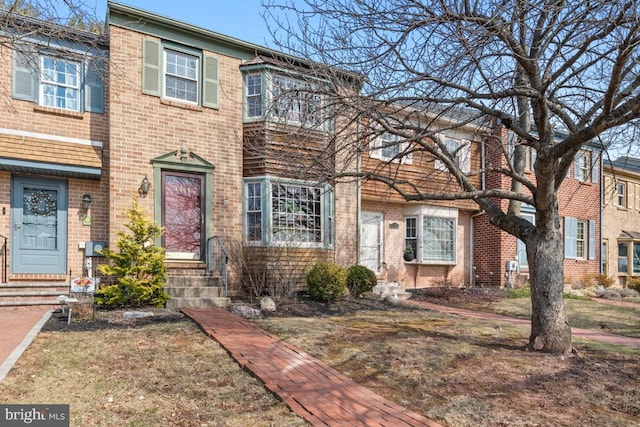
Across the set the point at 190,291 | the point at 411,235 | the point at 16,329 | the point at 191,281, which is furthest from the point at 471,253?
the point at 16,329

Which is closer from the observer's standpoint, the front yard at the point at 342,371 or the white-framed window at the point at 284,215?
the front yard at the point at 342,371

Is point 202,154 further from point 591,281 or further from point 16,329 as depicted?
point 591,281

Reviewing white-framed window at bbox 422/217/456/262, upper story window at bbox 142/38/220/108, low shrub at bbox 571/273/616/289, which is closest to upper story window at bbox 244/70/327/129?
upper story window at bbox 142/38/220/108

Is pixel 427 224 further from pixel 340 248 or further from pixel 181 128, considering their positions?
pixel 181 128

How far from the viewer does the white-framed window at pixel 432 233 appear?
16031mm

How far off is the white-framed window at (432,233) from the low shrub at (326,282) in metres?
5.63

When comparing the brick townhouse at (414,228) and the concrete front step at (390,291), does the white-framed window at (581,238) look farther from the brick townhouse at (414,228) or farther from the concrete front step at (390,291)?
the concrete front step at (390,291)

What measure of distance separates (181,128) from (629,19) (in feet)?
30.0

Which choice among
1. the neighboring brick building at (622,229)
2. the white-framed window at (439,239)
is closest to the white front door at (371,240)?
the white-framed window at (439,239)

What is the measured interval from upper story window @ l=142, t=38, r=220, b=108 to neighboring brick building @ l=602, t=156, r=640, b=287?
62.3 ft

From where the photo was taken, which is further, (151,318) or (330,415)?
(151,318)

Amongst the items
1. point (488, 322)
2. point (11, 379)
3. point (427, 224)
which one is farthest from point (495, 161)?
point (11, 379)

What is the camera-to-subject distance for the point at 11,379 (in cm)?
485

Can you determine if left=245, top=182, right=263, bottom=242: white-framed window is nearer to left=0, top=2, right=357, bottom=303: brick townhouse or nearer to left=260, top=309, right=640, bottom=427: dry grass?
left=0, top=2, right=357, bottom=303: brick townhouse
